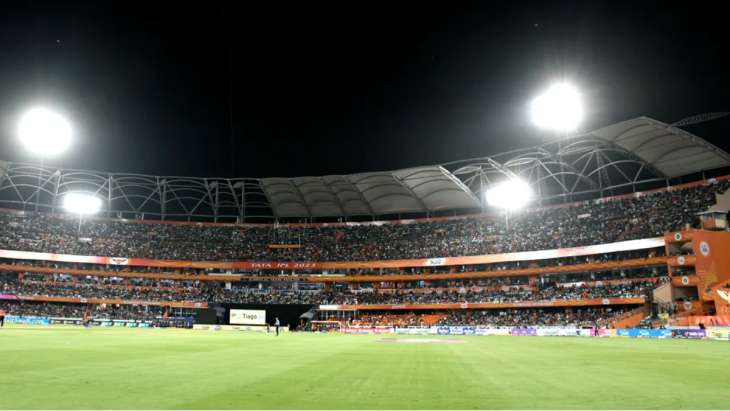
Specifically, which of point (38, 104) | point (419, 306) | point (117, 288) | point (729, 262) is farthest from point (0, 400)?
point (117, 288)

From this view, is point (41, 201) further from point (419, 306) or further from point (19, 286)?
point (419, 306)

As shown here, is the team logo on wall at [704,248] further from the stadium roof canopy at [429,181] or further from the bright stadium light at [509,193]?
the bright stadium light at [509,193]

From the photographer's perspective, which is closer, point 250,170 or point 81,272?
point 250,170

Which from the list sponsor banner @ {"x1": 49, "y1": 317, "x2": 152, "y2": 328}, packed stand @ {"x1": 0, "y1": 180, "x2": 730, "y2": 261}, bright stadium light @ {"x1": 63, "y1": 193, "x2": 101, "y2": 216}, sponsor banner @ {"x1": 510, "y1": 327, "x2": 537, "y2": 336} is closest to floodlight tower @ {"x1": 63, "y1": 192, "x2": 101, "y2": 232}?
bright stadium light @ {"x1": 63, "y1": 193, "x2": 101, "y2": 216}

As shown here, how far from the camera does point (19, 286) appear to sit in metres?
75.6

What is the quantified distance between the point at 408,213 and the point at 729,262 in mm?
49839

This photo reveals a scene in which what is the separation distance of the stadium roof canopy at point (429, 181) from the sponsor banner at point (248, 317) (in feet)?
65.1

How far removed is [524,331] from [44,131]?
57.9 meters

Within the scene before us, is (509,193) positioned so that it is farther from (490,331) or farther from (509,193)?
(490,331)

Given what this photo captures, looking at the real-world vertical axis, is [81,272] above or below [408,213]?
below

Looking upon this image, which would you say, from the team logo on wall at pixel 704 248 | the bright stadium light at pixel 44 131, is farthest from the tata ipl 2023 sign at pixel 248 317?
the team logo on wall at pixel 704 248

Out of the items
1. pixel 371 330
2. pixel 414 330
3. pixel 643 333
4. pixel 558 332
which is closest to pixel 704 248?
pixel 643 333

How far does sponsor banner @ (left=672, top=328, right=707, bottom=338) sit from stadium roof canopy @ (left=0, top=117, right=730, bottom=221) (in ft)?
69.9

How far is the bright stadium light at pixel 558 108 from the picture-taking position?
157ft
